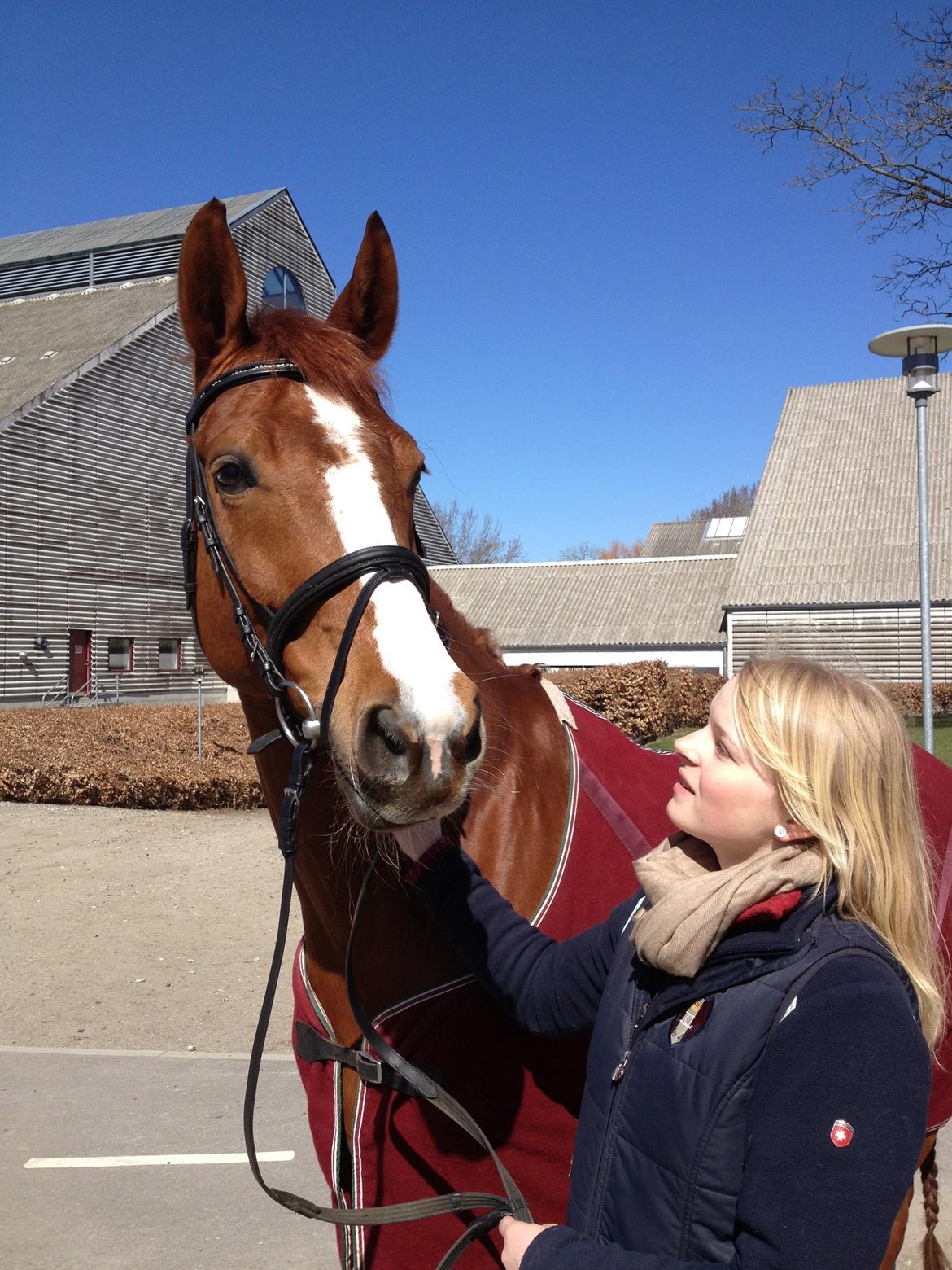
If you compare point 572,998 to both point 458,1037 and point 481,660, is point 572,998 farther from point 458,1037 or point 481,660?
point 481,660

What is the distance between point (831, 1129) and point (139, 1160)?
3648mm

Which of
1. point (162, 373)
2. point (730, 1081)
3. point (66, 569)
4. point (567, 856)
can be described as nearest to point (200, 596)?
point (567, 856)

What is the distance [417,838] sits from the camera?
181cm

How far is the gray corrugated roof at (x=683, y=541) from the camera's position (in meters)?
46.5

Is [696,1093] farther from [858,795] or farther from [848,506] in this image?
[848,506]

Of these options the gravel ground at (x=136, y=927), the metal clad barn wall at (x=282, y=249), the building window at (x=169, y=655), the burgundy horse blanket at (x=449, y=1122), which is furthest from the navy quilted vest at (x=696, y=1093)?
the metal clad barn wall at (x=282, y=249)

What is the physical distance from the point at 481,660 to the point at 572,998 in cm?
80

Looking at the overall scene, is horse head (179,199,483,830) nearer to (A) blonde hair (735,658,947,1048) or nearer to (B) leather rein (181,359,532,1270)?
(B) leather rein (181,359,532,1270)

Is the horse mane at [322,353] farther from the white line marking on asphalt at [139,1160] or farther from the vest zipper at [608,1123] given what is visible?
the white line marking on asphalt at [139,1160]

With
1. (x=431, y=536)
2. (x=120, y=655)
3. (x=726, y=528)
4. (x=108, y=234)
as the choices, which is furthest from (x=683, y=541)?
(x=120, y=655)

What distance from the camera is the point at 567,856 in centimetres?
202

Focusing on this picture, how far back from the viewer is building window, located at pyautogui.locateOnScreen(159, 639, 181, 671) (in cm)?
2431

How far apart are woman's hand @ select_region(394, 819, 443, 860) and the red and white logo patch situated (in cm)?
87

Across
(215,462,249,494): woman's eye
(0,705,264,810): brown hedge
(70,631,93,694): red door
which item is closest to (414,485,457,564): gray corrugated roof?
(70,631,93,694): red door
